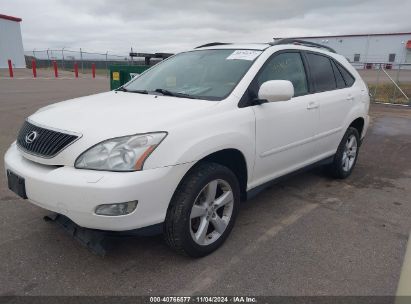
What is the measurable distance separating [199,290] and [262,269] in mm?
548

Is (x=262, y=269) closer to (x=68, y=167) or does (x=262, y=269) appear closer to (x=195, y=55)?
(x=68, y=167)

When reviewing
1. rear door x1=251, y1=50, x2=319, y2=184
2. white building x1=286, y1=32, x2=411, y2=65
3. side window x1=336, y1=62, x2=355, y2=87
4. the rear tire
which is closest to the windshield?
rear door x1=251, y1=50, x2=319, y2=184

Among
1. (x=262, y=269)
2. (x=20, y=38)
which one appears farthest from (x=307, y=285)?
(x=20, y=38)

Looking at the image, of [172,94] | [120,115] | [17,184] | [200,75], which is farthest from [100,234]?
[200,75]

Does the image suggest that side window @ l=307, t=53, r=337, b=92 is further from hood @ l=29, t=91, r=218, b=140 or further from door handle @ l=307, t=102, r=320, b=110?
hood @ l=29, t=91, r=218, b=140

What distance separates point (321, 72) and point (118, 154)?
2.85 meters

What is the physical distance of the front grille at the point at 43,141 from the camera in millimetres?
2488

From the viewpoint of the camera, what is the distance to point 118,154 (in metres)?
2.36

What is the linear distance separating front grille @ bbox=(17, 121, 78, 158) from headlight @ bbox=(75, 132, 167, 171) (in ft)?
0.65

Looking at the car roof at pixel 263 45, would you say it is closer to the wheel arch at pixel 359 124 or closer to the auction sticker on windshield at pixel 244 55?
the auction sticker on windshield at pixel 244 55

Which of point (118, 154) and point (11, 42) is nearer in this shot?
point (118, 154)

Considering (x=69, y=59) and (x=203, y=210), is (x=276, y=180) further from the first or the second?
(x=69, y=59)

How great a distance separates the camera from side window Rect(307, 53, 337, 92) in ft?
13.4

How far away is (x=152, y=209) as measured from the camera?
7.95ft
